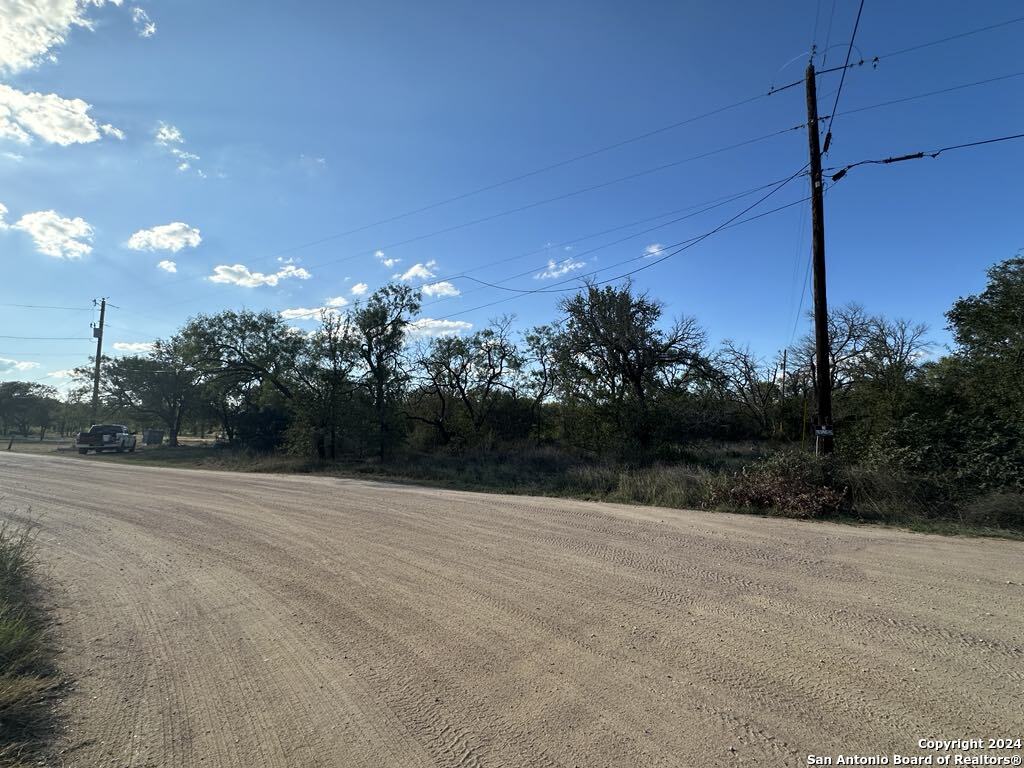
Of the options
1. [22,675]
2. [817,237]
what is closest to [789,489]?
[817,237]

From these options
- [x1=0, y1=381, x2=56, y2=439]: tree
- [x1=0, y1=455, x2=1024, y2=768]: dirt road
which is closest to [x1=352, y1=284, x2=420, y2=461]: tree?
[x1=0, y1=455, x2=1024, y2=768]: dirt road

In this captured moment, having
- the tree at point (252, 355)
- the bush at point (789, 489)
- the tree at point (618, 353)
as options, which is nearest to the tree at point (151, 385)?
the tree at point (252, 355)

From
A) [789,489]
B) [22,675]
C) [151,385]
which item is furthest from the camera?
[151,385]

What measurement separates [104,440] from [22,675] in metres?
43.4

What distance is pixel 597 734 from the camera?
310 centimetres

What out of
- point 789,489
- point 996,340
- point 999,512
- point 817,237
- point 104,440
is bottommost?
point 999,512

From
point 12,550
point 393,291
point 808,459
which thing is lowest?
point 12,550

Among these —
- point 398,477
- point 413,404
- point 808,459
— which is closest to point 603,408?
point 398,477

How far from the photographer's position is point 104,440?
38375 millimetres

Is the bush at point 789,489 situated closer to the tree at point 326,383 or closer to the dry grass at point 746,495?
the dry grass at point 746,495

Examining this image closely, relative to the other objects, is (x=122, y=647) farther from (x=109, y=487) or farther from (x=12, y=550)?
(x=109, y=487)

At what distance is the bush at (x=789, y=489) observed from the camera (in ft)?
34.0

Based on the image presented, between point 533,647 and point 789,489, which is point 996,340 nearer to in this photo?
point 789,489

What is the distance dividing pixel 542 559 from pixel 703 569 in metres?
2.04
